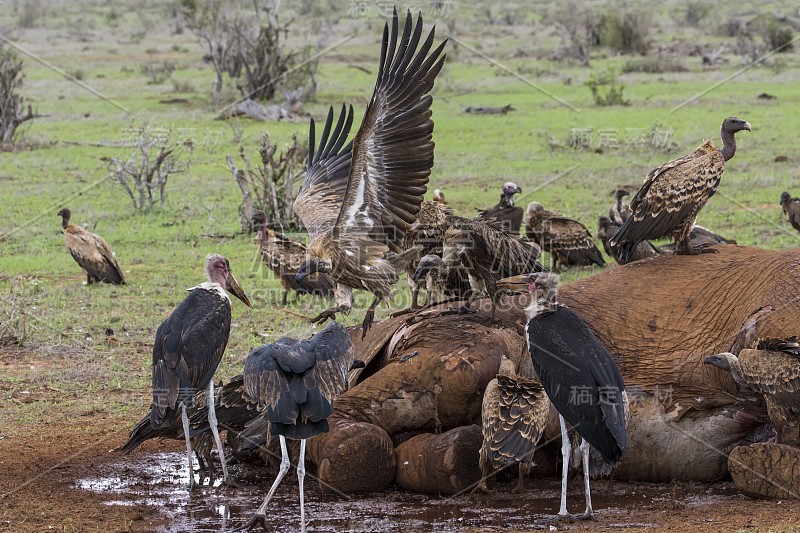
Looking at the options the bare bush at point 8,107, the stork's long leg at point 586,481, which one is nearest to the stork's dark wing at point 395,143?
the stork's long leg at point 586,481

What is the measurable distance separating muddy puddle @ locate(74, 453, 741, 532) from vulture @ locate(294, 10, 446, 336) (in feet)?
5.63

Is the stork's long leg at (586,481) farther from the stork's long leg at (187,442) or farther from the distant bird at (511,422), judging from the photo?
the stork's long leg at (187,442)

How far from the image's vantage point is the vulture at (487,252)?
848cm

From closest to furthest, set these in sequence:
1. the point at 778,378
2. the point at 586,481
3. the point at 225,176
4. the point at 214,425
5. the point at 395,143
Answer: the point at 586,481 → the point at 778,378 → the point at 214,425 → the point at 395,143 → the point at 225,176

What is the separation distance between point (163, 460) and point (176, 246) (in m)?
8.04

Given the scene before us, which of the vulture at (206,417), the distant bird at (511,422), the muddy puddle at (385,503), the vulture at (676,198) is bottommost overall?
the muddy puddle at (385,503)

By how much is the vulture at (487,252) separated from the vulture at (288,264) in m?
4.66

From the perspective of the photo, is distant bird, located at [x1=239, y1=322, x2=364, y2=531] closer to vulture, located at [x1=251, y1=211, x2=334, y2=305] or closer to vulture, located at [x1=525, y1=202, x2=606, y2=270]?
vulture, located at [x1=251, y1=211, x2=334, y2=305]

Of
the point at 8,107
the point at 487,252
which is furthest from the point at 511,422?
the point at 8,107

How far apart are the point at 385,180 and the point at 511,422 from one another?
2784mm

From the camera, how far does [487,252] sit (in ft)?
27.9

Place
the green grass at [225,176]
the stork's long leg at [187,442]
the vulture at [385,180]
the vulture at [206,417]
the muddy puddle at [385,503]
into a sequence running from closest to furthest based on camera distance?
1. the muddy puddle at [385,503]
2. the stork's long leg at [187,442]
3. the vulture at [206,417]
4. the vulture at [385,180]
5. the green grass at [225,176]

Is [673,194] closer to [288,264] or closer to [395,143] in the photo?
[395,143]

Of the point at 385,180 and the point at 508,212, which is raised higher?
the point at 385,180
